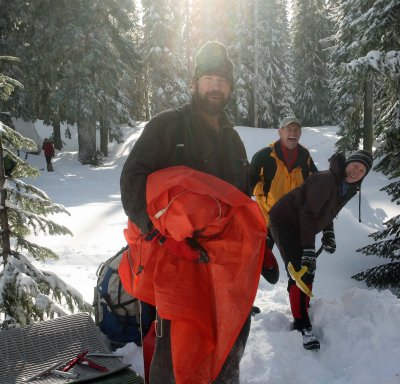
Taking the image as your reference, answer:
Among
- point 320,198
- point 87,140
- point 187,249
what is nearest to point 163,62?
point 87,140

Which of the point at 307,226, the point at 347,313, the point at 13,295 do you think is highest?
the point at 307,226

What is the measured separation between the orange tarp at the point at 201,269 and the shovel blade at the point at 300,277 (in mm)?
1527

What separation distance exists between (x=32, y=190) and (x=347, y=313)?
346cm

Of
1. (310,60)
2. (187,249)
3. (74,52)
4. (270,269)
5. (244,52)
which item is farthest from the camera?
(310,60)

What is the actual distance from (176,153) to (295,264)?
2.09 m

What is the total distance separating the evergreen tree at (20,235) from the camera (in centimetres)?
396

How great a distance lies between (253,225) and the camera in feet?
8.47

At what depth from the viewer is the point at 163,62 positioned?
2936 centimetres

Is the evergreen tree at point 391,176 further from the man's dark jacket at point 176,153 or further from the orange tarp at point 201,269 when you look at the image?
the orange tarp at point 201,269

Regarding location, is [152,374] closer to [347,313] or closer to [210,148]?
[210,148]

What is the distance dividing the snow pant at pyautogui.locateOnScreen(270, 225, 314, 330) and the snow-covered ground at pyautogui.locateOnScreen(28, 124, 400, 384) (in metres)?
0.18

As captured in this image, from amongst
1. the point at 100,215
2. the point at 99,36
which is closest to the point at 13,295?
the point at 100,215

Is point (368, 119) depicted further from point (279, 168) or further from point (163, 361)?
point (163, 361)

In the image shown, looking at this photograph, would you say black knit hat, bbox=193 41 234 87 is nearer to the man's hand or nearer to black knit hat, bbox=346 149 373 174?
the man's hand
